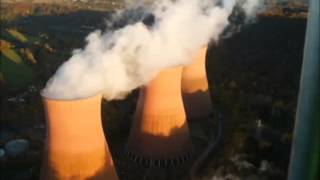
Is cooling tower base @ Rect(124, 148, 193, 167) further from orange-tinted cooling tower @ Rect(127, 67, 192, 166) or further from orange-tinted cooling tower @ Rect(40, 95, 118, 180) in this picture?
orange-tinted cooling tower @ Rect(40, 95, 118, 180)

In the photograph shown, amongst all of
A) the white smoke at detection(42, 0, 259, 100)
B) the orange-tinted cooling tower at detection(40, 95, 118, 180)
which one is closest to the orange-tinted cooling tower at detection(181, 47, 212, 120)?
the white smoke at detection(42, 0, 259, 100)

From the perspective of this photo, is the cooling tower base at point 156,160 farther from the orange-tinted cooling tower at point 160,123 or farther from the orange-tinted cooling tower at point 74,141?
the orange-tinted cooling tower at point 74,141

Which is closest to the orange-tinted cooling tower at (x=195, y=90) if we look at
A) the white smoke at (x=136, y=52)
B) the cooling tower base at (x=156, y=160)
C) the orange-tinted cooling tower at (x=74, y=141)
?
the white smoke at (x=136, y=52)

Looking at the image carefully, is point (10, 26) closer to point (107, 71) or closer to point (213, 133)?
point (213, 133)

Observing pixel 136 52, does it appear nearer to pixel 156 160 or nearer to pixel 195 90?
pixel 156 160

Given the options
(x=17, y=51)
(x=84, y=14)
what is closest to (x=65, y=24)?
(x=84, y=14)
